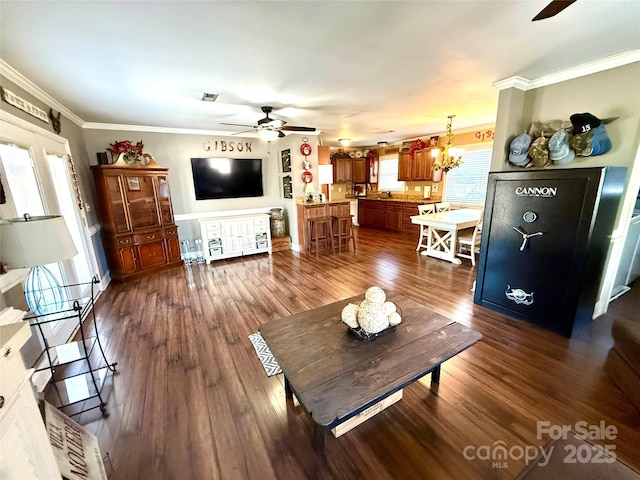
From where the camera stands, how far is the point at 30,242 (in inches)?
54.5

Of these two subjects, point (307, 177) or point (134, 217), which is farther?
point (307, 177)

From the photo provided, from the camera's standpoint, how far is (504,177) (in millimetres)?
2549

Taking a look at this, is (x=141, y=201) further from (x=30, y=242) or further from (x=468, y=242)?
(x=468, y=242)

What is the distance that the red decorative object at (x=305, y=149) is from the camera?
509 cm

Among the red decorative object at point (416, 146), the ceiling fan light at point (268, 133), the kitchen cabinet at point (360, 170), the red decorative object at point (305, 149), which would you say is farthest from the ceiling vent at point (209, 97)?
the kitchen cabinet at point (360, 170)

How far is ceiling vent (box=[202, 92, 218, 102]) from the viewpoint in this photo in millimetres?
2926

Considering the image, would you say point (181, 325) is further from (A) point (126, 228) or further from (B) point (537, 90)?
(B) point (537, 90)

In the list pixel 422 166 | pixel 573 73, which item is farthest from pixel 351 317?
pixel 422 166

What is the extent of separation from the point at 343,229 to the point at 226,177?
105 inches

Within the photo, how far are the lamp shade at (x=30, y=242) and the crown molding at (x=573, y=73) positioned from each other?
4.04 metres

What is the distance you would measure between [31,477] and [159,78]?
9.54 ft

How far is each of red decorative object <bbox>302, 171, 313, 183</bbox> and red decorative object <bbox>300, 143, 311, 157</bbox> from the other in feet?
1.17

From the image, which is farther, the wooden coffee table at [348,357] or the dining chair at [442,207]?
the dining chair at [442,207]

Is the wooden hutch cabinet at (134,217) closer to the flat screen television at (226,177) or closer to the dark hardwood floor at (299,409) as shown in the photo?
the flat screen television at (226,177)
